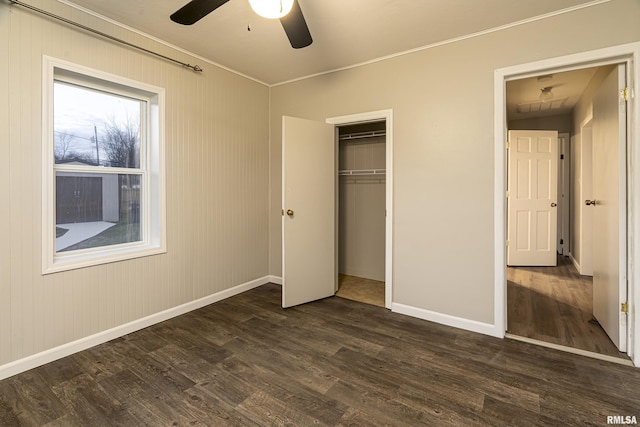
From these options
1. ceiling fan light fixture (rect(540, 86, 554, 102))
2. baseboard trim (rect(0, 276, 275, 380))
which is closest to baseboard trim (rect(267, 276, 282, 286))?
baseboard trim (rect(0, 276, 275, 380))

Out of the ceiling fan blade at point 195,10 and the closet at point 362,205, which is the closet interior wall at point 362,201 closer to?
the closet at point 362,205

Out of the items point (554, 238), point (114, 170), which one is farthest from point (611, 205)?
point (114, 170)

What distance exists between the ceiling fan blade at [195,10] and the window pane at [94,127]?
1.28 m

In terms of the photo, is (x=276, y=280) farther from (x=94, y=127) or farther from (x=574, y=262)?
(x=574, y=262)

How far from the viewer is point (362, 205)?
4363mm

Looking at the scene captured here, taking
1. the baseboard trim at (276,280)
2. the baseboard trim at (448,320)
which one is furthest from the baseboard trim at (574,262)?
the baseboard trim at (276,280)

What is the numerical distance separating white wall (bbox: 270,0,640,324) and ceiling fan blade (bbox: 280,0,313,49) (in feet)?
4.60

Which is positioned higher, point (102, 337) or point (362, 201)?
point (362, 201)

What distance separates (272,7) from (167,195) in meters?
2.02

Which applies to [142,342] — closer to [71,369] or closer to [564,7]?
[71,369]

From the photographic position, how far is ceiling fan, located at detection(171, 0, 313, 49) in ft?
5.45

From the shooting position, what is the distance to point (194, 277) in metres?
→ 3.17

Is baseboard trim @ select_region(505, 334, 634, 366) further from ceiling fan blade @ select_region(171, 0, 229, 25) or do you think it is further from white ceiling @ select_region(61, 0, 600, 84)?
ceiling fan blade @ select_region(171, 0, 229, 25)

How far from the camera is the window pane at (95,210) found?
7.84 ft
